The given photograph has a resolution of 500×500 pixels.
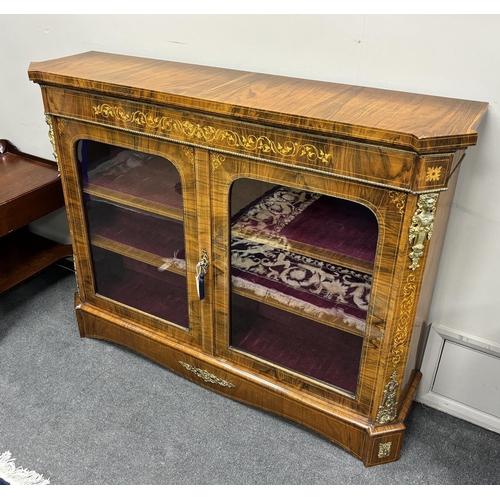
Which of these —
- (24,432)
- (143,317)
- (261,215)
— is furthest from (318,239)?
(24,432)

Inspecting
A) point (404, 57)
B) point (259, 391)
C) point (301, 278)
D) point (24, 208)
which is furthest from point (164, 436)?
point (404, 57)

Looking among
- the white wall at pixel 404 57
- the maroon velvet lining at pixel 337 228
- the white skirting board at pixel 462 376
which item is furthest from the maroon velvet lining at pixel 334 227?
the white skirting board at pixel 462 376

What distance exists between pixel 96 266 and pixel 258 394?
51cm

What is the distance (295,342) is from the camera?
1169 millimetres

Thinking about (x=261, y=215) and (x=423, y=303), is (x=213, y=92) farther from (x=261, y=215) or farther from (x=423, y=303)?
(x=423, y=303)

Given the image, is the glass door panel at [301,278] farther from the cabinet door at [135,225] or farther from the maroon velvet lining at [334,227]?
the cabinet door at [135,225]

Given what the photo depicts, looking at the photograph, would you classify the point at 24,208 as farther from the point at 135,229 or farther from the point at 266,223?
the point at 266,223

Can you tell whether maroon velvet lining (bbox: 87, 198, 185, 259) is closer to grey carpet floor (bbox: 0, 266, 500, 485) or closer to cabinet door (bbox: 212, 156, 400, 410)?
cabinet door (bbox: 212, 156, 400, 410)

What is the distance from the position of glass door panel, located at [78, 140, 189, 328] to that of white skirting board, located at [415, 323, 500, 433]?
0.58 meters

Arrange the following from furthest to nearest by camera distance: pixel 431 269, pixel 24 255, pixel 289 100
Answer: pixel 24 255, pixel 431 269, pixel 289 100

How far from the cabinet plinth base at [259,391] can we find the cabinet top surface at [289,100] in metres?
0.58

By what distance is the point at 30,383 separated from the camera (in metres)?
1.33

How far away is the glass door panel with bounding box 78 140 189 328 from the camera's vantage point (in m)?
1.14

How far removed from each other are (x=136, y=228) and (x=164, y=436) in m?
0.48
